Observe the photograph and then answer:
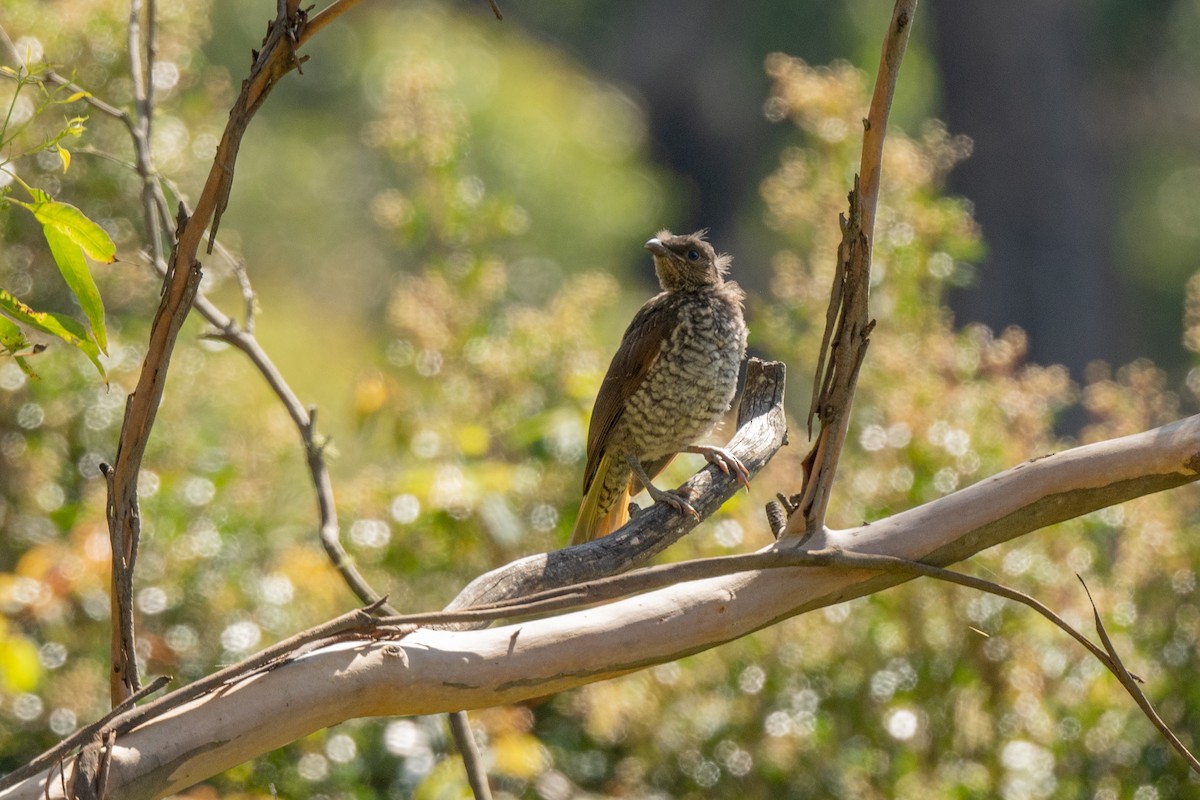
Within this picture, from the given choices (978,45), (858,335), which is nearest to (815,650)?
(858,335)

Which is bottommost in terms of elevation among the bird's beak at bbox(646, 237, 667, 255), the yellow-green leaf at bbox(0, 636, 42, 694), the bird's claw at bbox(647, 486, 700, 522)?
the bird's claw at bbox(647, 486, 700, 522)

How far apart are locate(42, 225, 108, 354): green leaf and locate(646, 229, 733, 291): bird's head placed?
2.84 meters

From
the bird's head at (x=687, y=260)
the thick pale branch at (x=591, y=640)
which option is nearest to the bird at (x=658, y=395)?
the bird's head at (x=687, y=260)

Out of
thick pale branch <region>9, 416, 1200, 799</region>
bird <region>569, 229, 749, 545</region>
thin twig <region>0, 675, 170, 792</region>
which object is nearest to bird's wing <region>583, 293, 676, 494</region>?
bird <region>569, 229, 749, 545</region>

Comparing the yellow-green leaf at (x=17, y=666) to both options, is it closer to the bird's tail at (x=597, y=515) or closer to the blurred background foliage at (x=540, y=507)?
the blurred background foliage at (x=540, y=507)

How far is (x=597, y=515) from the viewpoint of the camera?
13.2ft

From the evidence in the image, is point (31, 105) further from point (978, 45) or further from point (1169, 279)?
point (1169, 279)

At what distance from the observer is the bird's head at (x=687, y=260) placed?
171 inches

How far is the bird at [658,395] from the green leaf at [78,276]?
242 cm

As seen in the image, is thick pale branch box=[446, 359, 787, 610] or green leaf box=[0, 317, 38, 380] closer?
green leaf box=[0, 317, 38, 380]

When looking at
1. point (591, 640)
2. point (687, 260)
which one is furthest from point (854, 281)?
point (687, 260)

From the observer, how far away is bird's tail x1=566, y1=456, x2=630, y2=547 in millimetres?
3902

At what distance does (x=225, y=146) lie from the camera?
1574mm

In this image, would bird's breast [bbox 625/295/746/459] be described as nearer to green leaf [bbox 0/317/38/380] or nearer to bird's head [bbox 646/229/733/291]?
bird's head [bbox 646/229/733/291]
